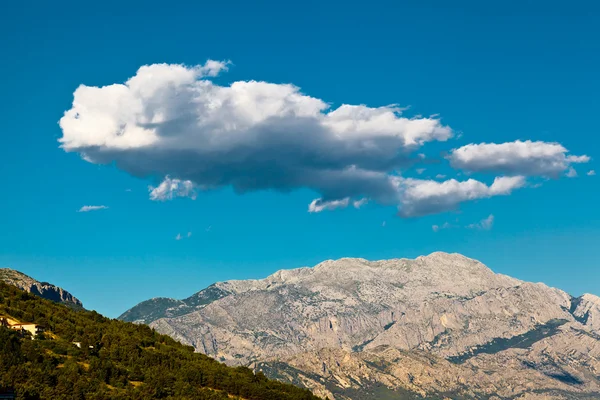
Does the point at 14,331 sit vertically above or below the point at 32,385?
above

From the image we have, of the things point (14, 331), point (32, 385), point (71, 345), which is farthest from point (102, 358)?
point (32, 385)

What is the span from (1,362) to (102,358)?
107 feet

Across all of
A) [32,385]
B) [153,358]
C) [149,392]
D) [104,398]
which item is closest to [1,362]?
[32,385]

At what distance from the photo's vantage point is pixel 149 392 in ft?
563

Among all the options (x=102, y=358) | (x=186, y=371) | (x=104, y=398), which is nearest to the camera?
(x=104, y=398)

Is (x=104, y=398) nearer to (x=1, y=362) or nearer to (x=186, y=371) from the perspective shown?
(x=1, y=362)

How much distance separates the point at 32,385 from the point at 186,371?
54.7 meters

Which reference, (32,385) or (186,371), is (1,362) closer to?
(32,385)

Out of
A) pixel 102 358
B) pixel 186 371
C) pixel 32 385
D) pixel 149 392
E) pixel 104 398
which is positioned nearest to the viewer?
pixel 32 385

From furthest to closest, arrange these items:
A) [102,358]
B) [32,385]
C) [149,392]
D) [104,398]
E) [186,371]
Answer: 1. [186,371]
2. [102,358]
3. [149,392]
4. [104,398]
5. [32,385]

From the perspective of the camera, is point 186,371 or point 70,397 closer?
point 70,397

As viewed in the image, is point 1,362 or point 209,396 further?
point 209,396

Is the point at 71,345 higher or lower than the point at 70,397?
higher

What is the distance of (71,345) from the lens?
7362 inches
